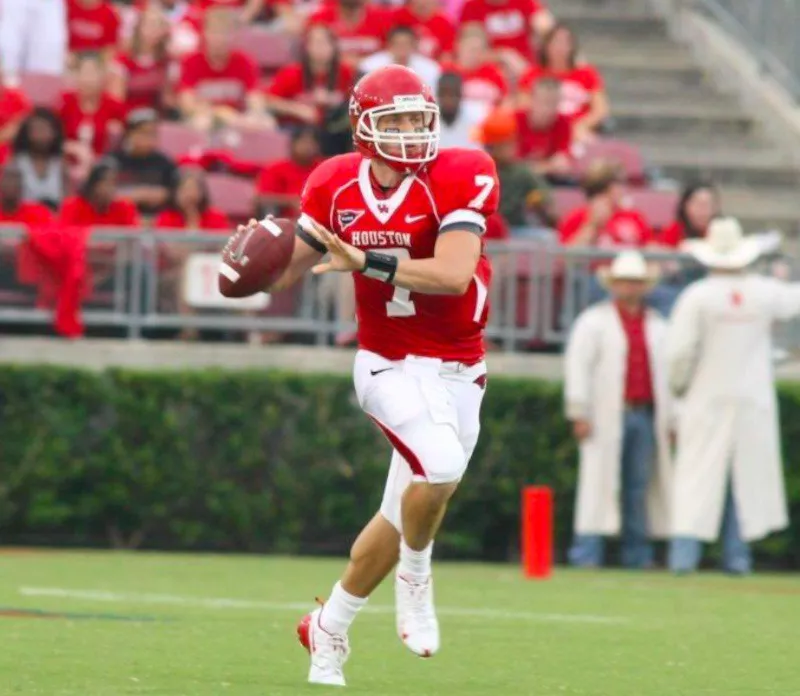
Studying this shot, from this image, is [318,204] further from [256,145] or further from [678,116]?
[678,116]

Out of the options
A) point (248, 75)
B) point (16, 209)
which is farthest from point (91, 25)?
point (16, 209)

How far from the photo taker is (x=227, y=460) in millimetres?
15250

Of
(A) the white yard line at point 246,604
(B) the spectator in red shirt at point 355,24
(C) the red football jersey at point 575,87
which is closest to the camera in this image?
(A) the white yard line at point 246,604

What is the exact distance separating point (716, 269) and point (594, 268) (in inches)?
41.0

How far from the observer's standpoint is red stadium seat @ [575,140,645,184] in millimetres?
17703

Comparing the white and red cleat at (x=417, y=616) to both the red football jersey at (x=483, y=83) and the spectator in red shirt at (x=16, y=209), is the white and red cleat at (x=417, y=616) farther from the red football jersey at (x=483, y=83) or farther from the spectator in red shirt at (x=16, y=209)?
the red football jersey at (x=483, y=83)

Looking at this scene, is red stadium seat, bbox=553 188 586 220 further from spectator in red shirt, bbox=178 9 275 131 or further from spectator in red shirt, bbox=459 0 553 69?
spectator in red shirt, bbox=459 0 553 69

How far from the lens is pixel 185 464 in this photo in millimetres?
15148

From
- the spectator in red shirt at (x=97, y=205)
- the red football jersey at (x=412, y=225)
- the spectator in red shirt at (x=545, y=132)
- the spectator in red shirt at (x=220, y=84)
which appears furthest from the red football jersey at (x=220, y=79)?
the red football jersey at (x=412, y=225)

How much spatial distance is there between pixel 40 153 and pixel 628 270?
4.08 m

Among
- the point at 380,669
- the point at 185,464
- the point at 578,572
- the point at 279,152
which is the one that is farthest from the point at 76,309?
the point at 380,669

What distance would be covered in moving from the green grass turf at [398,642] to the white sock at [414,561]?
1.24ft

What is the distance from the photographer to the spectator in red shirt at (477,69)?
17.6 metres

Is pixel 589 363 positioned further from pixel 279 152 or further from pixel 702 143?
pixel 702 143
